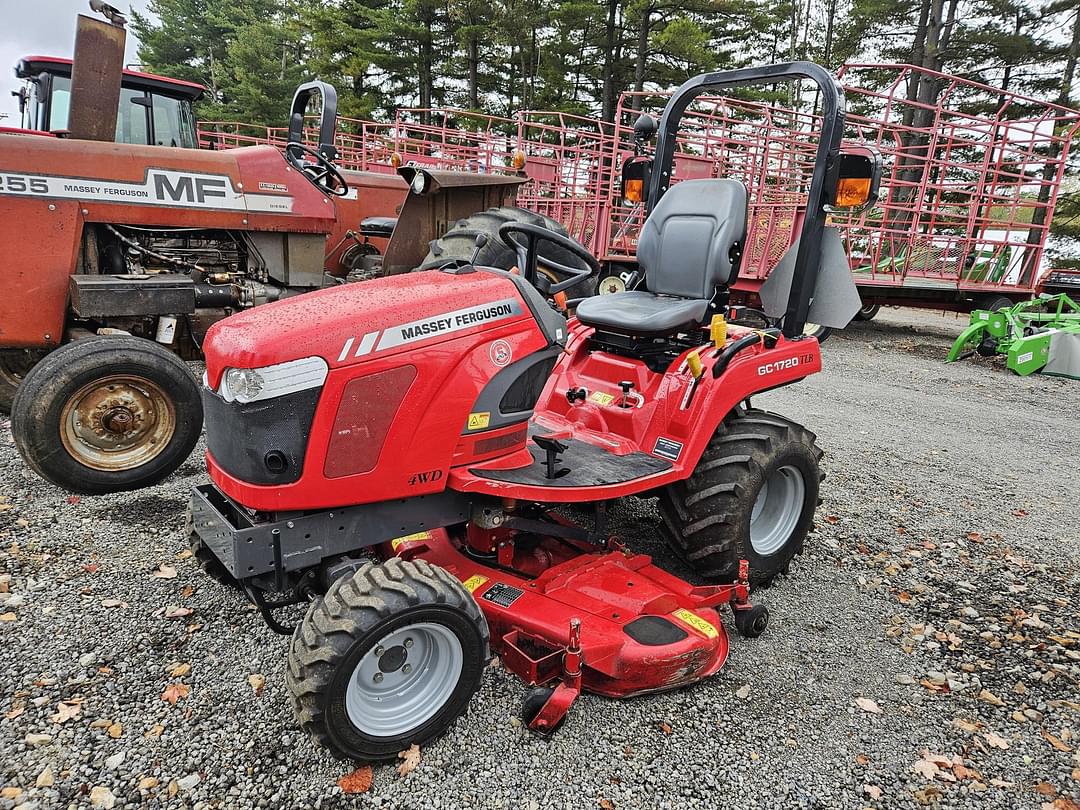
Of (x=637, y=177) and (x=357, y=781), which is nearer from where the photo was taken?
(x=357, y=781)

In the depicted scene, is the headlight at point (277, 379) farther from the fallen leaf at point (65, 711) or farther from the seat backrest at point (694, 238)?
the seat backrest at point (694, 238)

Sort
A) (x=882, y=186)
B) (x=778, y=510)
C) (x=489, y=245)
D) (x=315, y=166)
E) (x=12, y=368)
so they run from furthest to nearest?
(x=882, y=186) → (x=315, y=166) → (x=489, y=245) → (x=12, y=368) → (x=778, y=510)

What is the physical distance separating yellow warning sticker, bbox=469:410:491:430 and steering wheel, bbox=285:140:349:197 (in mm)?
3658

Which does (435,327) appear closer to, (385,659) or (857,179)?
(385,659)

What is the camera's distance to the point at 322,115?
5.02 meters

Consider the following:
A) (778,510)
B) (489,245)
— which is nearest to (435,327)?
(778,510)

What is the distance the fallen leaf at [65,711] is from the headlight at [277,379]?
3.84ft

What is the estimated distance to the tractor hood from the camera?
2.05 m

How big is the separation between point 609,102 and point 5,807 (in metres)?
23.3

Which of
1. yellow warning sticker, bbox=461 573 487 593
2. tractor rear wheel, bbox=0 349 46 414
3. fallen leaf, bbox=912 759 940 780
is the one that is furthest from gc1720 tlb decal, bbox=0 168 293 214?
fallen leaf, bbox=912 759 940 780

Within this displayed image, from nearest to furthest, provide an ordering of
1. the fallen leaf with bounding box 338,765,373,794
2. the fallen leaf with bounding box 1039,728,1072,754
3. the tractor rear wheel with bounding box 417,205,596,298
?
the fallen leaf with bounding box 338,765,373,794 → the fallen leaf with bounding box 1039,728,1072,754 → the tractor rear wheel with bounding box 417,205,596,298

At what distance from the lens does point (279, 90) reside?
26.7 m

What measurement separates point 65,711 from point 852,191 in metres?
3.34

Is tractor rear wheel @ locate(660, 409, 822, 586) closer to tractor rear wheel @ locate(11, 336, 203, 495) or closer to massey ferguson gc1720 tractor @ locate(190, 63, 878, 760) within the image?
massey ferguson gc1720 tractor @ locate(190, 63, 878, 760)
